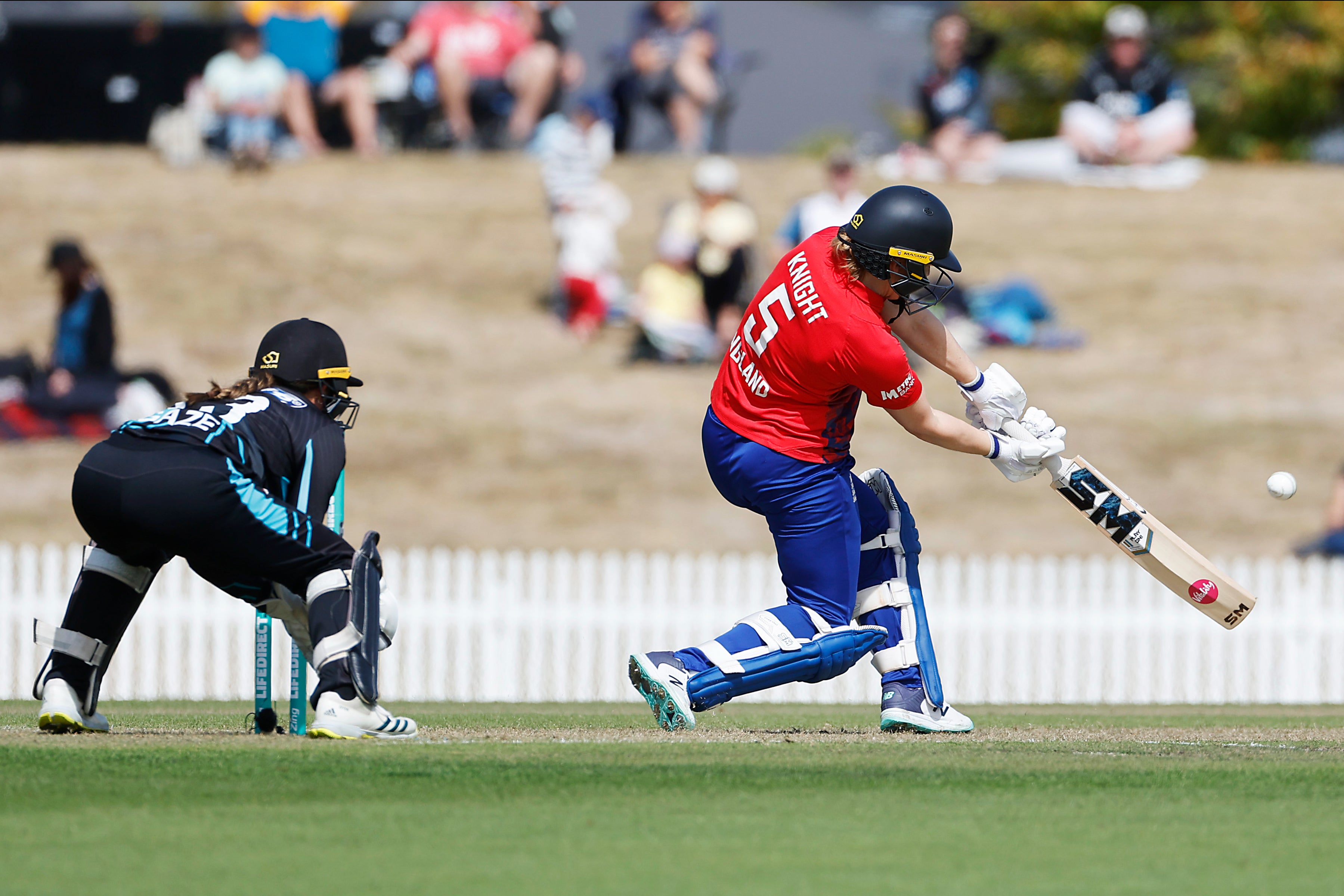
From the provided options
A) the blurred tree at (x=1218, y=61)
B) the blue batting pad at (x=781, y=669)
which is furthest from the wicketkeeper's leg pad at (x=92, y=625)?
the blurred tree at (x=1218, y=61)

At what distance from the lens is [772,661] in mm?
6375

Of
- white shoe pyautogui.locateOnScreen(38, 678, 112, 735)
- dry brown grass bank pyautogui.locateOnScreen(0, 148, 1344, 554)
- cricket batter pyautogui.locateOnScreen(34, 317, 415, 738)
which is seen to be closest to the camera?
cricket batter pyautogui.locateOnScreen(34, 317, 415, 738)

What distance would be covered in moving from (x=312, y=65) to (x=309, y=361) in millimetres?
Result: 17097

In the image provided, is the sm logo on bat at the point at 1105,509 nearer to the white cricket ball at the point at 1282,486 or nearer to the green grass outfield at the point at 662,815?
the white cricket ball at the point at 1282,486

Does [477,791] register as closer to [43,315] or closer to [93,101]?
[43,315]

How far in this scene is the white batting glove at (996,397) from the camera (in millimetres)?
6926

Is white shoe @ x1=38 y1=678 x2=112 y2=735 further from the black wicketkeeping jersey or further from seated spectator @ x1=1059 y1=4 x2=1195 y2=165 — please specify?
seated spectator @ x1=1059 y1=4 x2=1195 y2=165

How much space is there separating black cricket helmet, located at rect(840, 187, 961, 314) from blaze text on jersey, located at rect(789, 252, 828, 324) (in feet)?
0.61

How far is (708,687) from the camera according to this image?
251 inches

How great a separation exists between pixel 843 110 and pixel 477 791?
29.4m

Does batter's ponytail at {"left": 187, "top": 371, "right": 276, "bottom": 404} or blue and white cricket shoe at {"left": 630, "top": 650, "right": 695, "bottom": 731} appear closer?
batter's ponytail at {"left": 187, "top": 371, "right": 276, "bottom": 404}

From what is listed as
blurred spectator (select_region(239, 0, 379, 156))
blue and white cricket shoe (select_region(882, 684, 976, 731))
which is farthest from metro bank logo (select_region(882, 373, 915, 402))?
blurred spectator (select_region(239, 0, 379, 156))

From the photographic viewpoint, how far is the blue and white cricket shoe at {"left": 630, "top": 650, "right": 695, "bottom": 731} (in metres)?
6.36

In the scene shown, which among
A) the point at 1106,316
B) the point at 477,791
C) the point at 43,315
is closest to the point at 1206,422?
the point at 1106,316
